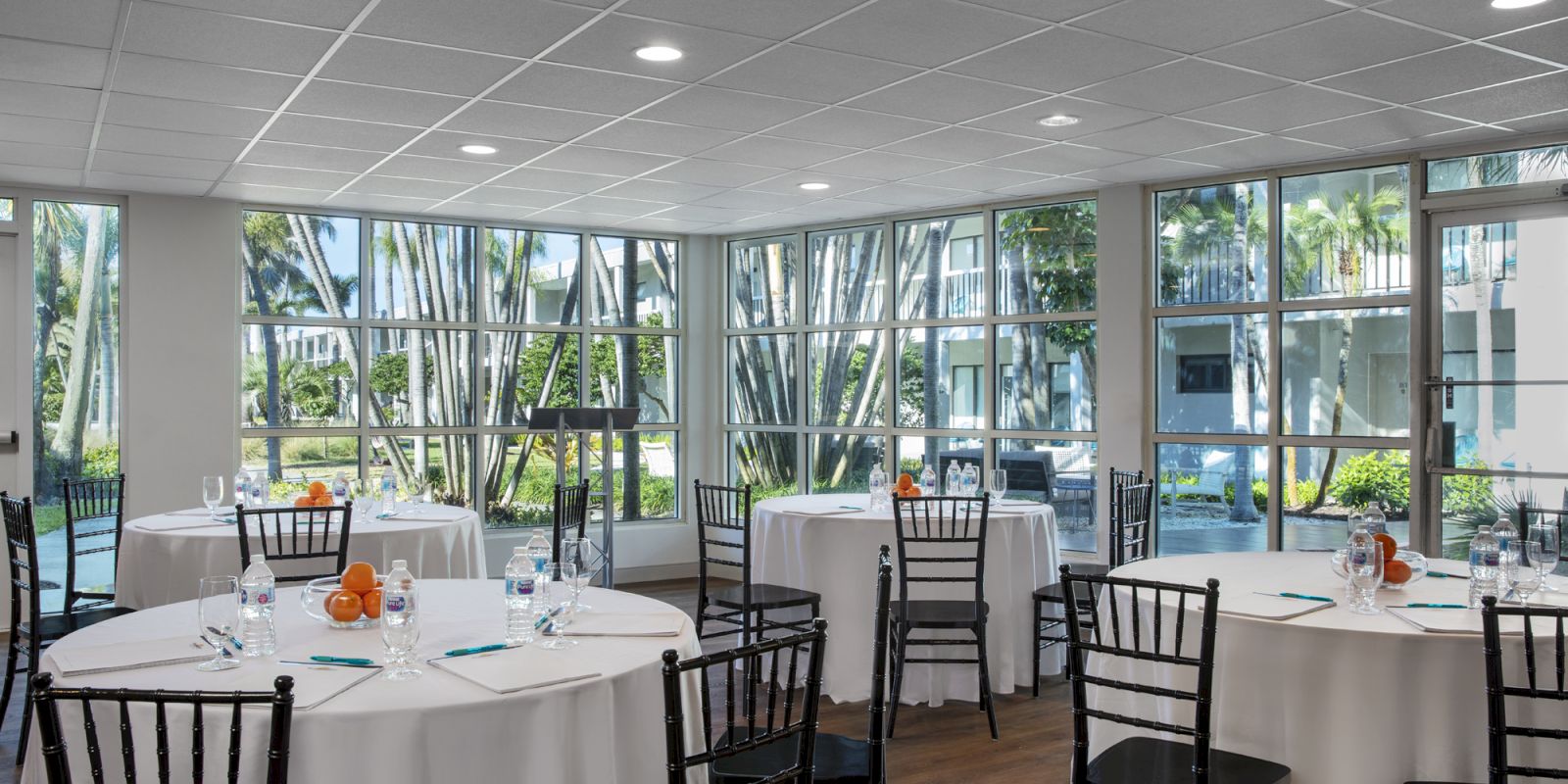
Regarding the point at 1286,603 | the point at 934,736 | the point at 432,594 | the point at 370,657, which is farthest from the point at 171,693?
the point at 934,736

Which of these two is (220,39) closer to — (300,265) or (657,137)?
(657,137)

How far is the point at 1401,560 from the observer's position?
12.6 feet

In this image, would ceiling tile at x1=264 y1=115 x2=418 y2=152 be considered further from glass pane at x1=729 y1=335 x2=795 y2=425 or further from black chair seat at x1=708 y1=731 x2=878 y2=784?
glass pane at x1=729 y1=335 x2=795 y2=425

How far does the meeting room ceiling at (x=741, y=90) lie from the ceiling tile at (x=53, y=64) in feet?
0.05

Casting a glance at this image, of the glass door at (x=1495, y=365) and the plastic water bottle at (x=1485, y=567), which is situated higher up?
the glass door at (x=1495, y=365)

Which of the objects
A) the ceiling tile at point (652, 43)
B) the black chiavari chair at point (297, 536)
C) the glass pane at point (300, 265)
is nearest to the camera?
the ceiling tile at point (652, 43)

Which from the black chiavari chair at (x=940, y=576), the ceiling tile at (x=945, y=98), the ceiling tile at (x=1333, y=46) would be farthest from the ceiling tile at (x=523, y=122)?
the ceiling tile at (x=1333, y=46)

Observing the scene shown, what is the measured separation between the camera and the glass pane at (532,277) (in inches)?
355

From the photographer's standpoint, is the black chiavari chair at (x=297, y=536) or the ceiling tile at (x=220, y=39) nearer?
the ceiling tile at (x=220, y=39)

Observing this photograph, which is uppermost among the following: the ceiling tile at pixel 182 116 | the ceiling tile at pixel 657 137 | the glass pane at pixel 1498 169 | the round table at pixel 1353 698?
the ceiling tile at pixel 657 137

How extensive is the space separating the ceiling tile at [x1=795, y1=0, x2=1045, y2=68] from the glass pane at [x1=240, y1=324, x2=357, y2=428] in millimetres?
5395

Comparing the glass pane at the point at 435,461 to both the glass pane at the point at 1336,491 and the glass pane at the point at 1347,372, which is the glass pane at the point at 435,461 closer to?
the glass pane at the point at 1336,491

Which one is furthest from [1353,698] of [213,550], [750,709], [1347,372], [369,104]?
[213,550]

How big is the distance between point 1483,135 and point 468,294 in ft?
22.1
